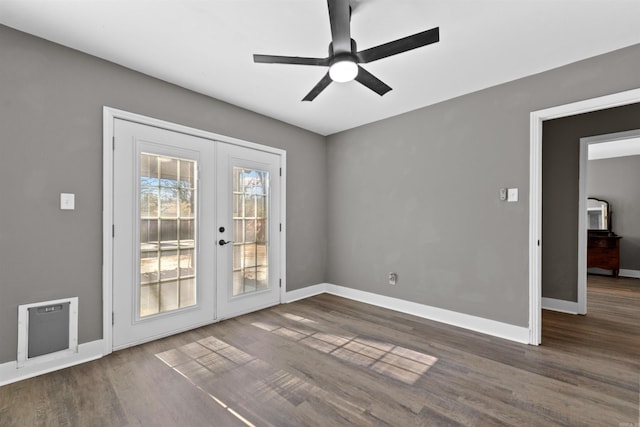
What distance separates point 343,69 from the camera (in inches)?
77.6

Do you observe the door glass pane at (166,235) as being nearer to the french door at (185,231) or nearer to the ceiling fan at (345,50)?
the french door at (185,231)

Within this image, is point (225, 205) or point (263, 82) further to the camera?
point (225, 205)

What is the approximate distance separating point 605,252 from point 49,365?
8.84m

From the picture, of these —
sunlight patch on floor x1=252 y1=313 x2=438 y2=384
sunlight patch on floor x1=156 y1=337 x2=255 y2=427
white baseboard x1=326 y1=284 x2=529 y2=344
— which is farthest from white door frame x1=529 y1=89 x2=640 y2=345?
sunlight patch on floor x1=156 y1=337 x2=255 y2=427

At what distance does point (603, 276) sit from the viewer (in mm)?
5859

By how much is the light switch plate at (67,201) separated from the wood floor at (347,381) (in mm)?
1325

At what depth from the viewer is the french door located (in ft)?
8.81

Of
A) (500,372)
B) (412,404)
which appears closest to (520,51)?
(500,372)

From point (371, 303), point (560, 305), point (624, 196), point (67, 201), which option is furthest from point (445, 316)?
point (624, 196)

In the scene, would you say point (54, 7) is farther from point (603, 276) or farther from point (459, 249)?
point (603, 276)

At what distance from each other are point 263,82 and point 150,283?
2.37 meters

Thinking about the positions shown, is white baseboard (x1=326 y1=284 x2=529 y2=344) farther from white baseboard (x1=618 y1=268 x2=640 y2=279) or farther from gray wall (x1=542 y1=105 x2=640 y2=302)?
white baseboard (x1=618 y1=268 x2=640 y2=279)

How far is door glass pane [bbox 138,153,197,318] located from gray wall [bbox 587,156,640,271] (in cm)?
832

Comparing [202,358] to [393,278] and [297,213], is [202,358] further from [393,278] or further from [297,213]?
[393,278]
